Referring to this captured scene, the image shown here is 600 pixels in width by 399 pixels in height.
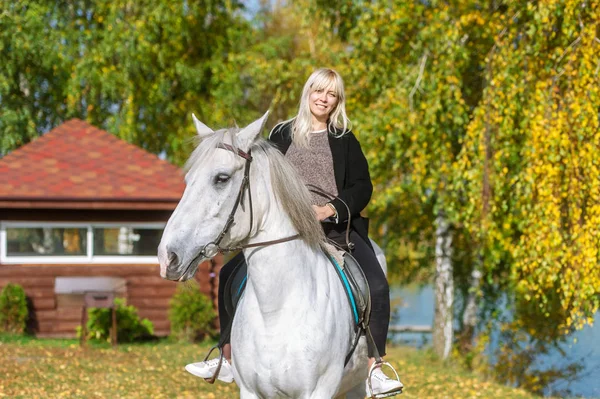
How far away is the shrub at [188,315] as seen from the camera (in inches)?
608

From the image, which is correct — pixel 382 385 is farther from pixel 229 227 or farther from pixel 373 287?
pixel 229 227

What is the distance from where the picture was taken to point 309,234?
4391 millimetres

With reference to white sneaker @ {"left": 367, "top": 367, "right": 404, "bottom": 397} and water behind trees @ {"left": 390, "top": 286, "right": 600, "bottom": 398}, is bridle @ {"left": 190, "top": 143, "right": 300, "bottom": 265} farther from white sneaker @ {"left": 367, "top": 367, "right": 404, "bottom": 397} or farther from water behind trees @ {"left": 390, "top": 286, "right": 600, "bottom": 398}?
water behind trees @ {"left": 390, "top": 286, "right": 600, "bottom": 398}

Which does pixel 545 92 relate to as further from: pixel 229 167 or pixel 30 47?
pixel 30 47

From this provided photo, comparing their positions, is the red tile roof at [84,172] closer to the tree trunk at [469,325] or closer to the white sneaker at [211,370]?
the tree trunk at [469,325]

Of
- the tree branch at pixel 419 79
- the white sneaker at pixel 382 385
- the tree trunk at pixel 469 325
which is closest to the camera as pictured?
the white sneaker at pixel 382 385

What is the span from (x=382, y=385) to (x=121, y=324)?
432 inches

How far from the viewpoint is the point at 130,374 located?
1158 centimetres

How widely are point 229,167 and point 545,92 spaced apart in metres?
7.91

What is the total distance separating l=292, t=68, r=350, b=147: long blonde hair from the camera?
501 centimetres

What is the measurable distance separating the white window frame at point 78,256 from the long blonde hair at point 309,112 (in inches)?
432

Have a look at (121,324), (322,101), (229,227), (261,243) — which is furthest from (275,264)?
(121,324)

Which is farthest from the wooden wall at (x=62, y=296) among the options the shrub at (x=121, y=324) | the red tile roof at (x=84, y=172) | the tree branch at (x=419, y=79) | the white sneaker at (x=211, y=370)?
the white sneaker at (x=211, y=370)

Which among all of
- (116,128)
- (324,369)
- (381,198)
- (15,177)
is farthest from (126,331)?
(324,369)
